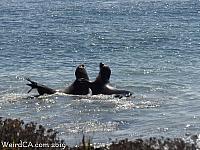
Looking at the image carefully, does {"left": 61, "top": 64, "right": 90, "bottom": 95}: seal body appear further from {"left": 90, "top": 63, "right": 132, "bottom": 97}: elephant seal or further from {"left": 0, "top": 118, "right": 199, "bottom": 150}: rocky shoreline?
{"left": 0, "top": 118, "right": 199, "bottom": 150}: rocky shoreline

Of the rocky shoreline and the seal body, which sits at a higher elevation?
the seal body

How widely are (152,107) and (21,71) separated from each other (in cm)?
795

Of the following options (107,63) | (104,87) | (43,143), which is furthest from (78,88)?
(43,143)

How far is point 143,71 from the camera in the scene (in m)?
22.9

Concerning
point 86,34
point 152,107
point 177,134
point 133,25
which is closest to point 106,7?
point 133,25

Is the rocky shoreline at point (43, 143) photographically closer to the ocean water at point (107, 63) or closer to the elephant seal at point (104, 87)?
the ocean water at point (107, 63)

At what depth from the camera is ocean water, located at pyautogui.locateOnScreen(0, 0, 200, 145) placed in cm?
1479

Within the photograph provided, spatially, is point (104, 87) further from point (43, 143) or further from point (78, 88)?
point (43, 143)

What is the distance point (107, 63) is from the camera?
82.4ft

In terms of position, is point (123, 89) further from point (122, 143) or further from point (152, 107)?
point (122, 143)

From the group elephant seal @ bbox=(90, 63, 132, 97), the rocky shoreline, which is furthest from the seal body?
the rocky shoreline

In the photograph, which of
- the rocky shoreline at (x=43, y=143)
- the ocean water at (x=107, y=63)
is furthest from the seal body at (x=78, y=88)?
the rocky shoreline at (x=43, y=143)

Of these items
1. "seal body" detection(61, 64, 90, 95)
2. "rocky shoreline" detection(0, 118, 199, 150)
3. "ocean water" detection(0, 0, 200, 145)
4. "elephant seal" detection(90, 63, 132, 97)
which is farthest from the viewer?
Result: "seal body" detection(61, 64, 90, 95)

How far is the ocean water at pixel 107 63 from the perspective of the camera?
14.8 m
